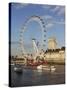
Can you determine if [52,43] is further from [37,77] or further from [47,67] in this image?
[37,77]

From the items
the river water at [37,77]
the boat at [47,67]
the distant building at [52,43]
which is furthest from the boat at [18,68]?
the distant building at [52,43]

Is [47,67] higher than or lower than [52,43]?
lower

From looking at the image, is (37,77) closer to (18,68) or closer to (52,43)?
(18,68)

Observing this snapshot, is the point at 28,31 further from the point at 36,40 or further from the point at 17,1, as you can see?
the point at 17,1

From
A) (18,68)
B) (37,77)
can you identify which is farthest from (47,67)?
(18,68)

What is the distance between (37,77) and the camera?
2.51 meters

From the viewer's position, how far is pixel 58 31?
2.57 m

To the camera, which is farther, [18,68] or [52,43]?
[52,43]

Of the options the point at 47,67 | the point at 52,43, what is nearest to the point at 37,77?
the point at 47,67

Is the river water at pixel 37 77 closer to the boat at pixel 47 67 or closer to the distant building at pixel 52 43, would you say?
the boat at pixel 47 67

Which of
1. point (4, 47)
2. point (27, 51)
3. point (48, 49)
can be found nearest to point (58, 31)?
point (48, 49)

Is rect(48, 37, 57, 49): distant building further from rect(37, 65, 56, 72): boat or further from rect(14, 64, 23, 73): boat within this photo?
rect(14, 64, 23, 73): boat

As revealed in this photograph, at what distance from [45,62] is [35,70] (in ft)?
0.40

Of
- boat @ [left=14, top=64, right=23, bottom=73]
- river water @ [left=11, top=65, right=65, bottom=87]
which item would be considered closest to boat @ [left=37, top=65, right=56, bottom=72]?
river water @ [left=11, top=65, right=65, bottom=87]
